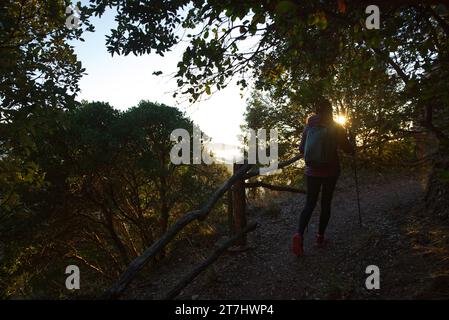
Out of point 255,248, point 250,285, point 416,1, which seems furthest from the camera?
point 255,248

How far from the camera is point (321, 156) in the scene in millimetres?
5062

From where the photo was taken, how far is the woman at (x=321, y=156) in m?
5.11

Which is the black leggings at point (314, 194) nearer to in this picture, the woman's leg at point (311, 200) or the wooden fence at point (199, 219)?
the woman's leg at point (311, 200)

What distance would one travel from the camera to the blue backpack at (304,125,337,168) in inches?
200

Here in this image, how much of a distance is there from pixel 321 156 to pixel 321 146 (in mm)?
141

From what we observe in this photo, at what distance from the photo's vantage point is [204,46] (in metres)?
4.56

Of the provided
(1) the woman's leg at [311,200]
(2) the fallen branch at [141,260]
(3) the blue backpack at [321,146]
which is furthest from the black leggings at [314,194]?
(2) the fallen branch at [141,260]

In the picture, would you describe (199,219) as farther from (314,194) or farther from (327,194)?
(327,194)

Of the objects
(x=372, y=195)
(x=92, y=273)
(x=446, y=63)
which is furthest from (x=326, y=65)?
(x=92, y=273)

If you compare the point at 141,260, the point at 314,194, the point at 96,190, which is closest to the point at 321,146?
the point at 314,194

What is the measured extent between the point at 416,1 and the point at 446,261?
292 cm

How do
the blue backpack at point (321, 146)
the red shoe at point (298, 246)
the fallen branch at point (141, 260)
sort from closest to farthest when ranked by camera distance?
1. the fallen branch at point (141, 260)
2. the blue backpack at point (321, 146)
3. the red shoe at point (298, 246)
